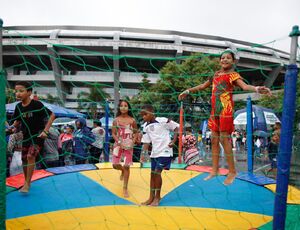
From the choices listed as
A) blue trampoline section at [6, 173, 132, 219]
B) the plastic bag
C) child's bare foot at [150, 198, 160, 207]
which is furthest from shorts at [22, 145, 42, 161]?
the plastic bag

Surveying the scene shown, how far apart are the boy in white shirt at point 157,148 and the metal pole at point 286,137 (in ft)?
4.30

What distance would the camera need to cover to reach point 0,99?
1.93 metres

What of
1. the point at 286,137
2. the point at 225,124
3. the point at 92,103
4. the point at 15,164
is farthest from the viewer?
the point at 92,103

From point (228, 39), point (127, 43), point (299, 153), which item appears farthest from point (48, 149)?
point (228, 39)

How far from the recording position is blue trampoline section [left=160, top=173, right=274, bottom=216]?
3004 millimetres

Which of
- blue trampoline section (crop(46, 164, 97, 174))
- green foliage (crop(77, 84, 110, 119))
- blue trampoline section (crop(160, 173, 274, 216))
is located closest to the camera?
blue trampoline section (crop(160, 173, 274, 216))

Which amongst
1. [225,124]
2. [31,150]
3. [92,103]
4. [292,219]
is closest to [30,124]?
[31,150]

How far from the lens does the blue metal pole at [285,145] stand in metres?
1.88

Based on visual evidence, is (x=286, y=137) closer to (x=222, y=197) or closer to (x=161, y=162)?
(x=161, y=162)

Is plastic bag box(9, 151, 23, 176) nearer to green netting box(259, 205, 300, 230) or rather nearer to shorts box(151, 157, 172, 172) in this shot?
shorts box(151, 157, 172, 172)

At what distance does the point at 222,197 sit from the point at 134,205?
1003 millimetres

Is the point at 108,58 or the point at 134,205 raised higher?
the point at 108,58

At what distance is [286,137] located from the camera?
1890 mm

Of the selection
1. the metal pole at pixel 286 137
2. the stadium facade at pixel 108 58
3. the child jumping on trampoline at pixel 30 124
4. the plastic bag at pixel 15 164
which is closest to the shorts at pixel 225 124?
the metal pole at pixel 286 137
